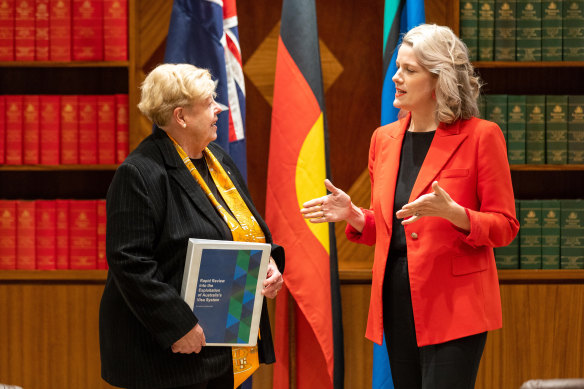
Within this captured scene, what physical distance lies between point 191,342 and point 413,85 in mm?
942

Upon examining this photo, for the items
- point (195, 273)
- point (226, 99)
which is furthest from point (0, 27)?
point (195, 273)

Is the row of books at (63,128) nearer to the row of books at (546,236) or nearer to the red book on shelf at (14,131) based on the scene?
the red book on shelf at (14,131)

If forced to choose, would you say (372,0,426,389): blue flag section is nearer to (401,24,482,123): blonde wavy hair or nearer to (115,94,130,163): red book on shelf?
(401,24,482,123): blonde wavy hair

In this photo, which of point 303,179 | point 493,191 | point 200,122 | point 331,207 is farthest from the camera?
point 303,179

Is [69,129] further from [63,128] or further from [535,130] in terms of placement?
[535,130]

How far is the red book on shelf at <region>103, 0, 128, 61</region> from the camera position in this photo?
3025 millimetres

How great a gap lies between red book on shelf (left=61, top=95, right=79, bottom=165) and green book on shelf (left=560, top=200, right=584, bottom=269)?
2233 millimetres

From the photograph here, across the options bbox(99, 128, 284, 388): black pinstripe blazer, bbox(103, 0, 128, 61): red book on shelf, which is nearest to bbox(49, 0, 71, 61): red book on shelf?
bbox(103, 0, 128, 61): red book on shelf

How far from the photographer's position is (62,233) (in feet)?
10.1

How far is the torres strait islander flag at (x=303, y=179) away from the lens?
284cm

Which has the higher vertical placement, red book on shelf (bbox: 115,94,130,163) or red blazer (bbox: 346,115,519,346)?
red book on shelf (bbox: 115,94,130,163)

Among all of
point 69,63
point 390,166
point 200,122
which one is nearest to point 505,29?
point 390,166

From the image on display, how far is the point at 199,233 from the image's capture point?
1804 millimetres

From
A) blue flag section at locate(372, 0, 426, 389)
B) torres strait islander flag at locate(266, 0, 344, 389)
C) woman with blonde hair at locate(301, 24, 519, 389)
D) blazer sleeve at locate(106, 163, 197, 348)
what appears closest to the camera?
blazer sleeve at locate(106, 163, 197, 348)
